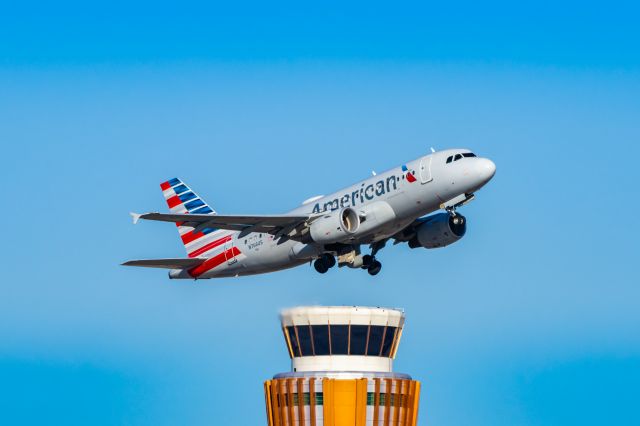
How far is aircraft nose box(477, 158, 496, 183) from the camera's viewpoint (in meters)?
93.7

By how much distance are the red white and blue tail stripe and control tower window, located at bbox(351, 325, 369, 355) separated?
936cm

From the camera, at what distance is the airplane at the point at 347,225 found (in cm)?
9450

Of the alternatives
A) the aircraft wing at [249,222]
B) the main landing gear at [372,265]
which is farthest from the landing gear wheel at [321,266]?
the main landing gear at [372,265]

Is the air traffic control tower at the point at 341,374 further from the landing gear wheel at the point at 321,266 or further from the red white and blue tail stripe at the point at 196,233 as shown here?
the landing gear wheel at the point at 321,266

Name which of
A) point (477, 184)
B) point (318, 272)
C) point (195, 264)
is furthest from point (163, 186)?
point (477, 184)

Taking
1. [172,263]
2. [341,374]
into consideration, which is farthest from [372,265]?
[172,263]

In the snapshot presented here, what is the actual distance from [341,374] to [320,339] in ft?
10.4

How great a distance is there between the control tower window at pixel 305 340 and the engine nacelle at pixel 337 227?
11.4 meters

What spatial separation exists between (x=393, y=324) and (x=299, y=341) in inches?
235

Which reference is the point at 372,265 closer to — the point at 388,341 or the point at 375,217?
the point at 388,341

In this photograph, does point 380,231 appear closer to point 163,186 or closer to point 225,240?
point 225,240

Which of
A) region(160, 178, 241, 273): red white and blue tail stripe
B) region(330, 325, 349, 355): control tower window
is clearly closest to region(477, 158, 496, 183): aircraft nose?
region(160, 178, 241, 273): red white and blue tail stripe

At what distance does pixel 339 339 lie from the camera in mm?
107250

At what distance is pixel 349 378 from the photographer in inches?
4134
